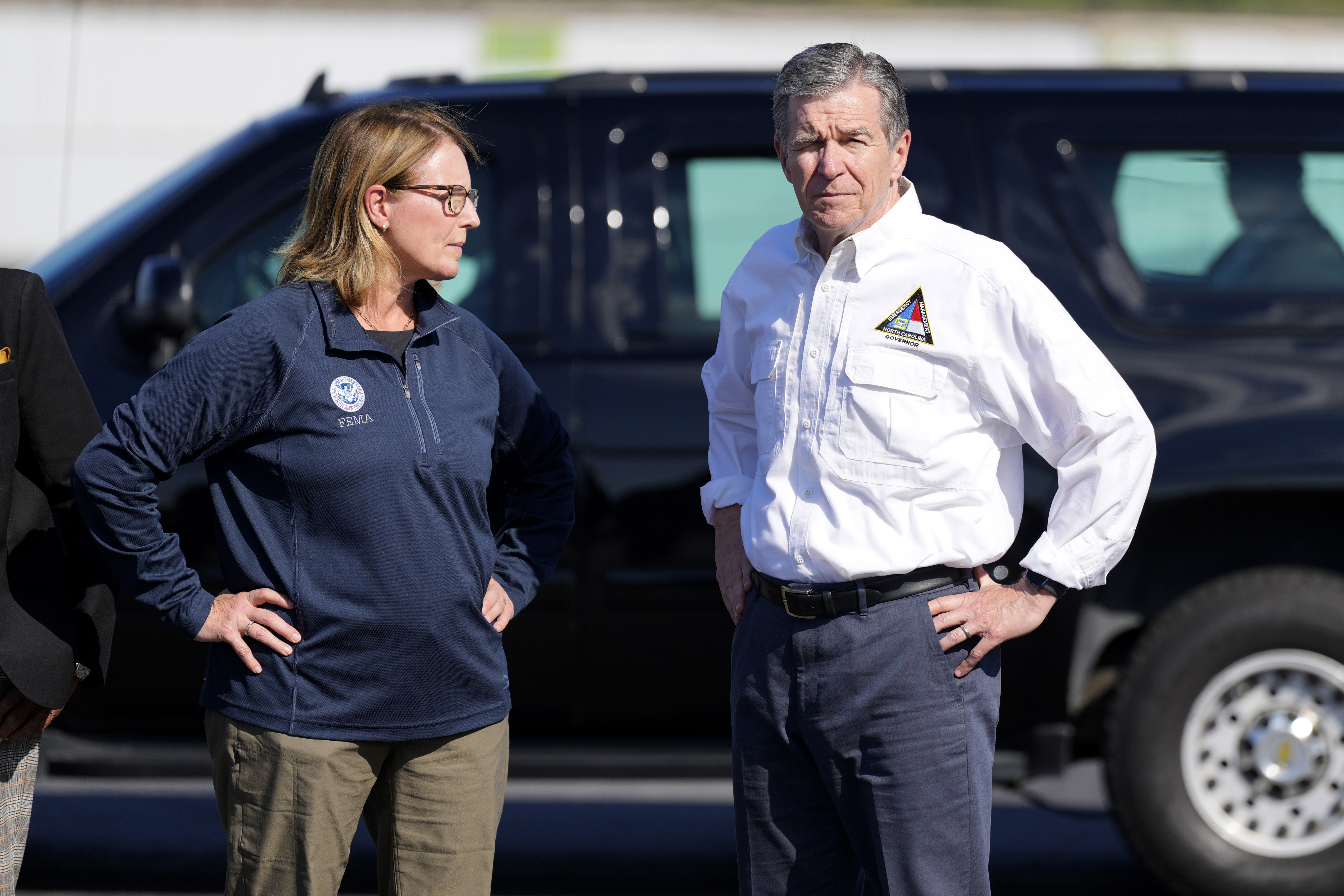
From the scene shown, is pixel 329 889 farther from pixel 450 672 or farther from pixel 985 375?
pixel 985 375

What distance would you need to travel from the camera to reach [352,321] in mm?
2365

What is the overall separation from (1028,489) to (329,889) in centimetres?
212

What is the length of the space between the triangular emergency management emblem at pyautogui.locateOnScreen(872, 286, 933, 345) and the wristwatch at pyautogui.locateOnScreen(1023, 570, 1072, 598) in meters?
0.42

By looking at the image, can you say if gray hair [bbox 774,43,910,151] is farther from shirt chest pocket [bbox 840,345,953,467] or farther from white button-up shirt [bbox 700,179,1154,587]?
shirt chest pocket [bbox 840,345,953,467]

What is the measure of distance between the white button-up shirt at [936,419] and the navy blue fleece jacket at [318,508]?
560 millimetres

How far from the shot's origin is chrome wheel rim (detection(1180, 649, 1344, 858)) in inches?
152

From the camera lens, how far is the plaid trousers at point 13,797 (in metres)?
2.39

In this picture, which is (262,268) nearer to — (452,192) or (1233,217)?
(452,192)

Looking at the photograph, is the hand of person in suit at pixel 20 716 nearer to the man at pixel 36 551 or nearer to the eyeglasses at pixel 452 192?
the man at pixel 36 551

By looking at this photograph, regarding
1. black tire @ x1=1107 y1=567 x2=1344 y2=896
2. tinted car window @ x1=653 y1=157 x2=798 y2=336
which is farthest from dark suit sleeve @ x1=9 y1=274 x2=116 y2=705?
black tire @ x1=1107 y1=567 x2=1344 y2=896

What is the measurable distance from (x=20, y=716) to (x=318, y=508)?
23.8 inches

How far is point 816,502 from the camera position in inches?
94.8

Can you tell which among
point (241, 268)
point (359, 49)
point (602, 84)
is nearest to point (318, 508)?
point (241, 268)

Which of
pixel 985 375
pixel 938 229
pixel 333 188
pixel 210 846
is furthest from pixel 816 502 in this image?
pixel 210 846
